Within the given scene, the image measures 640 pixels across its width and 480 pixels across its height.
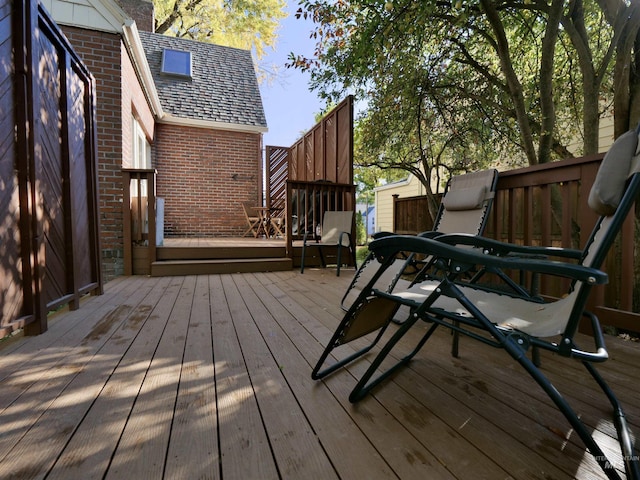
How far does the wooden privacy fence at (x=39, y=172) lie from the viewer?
1839mm

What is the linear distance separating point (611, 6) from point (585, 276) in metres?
3.87

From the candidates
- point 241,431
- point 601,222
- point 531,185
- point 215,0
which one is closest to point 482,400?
point 601,222

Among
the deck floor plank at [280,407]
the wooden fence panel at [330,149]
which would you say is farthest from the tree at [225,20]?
the deck floor plank at [280,407]

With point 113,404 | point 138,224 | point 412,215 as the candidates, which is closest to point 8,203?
point 113,404

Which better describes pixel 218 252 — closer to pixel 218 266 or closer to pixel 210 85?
pixel 218 266

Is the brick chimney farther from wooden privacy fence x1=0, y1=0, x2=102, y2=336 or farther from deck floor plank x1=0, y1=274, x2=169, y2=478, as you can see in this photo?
deck floor plank x1=0, y1=274, x2=169, y2=478

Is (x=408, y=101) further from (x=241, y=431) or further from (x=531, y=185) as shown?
(x=241, y=431)

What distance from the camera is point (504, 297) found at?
1.48 meters

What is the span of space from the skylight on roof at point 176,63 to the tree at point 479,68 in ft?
17.3

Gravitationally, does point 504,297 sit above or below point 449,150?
below

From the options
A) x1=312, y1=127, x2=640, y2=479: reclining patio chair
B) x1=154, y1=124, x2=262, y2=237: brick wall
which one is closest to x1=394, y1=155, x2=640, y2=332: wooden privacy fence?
x1=312, y1=127, x2=640, y2=479: reclining patio chair

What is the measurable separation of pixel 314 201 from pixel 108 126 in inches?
119

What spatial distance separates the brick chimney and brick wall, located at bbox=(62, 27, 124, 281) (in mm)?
5172

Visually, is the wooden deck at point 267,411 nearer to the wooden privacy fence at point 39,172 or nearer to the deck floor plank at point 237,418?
the deck floor plank at point 237,418
